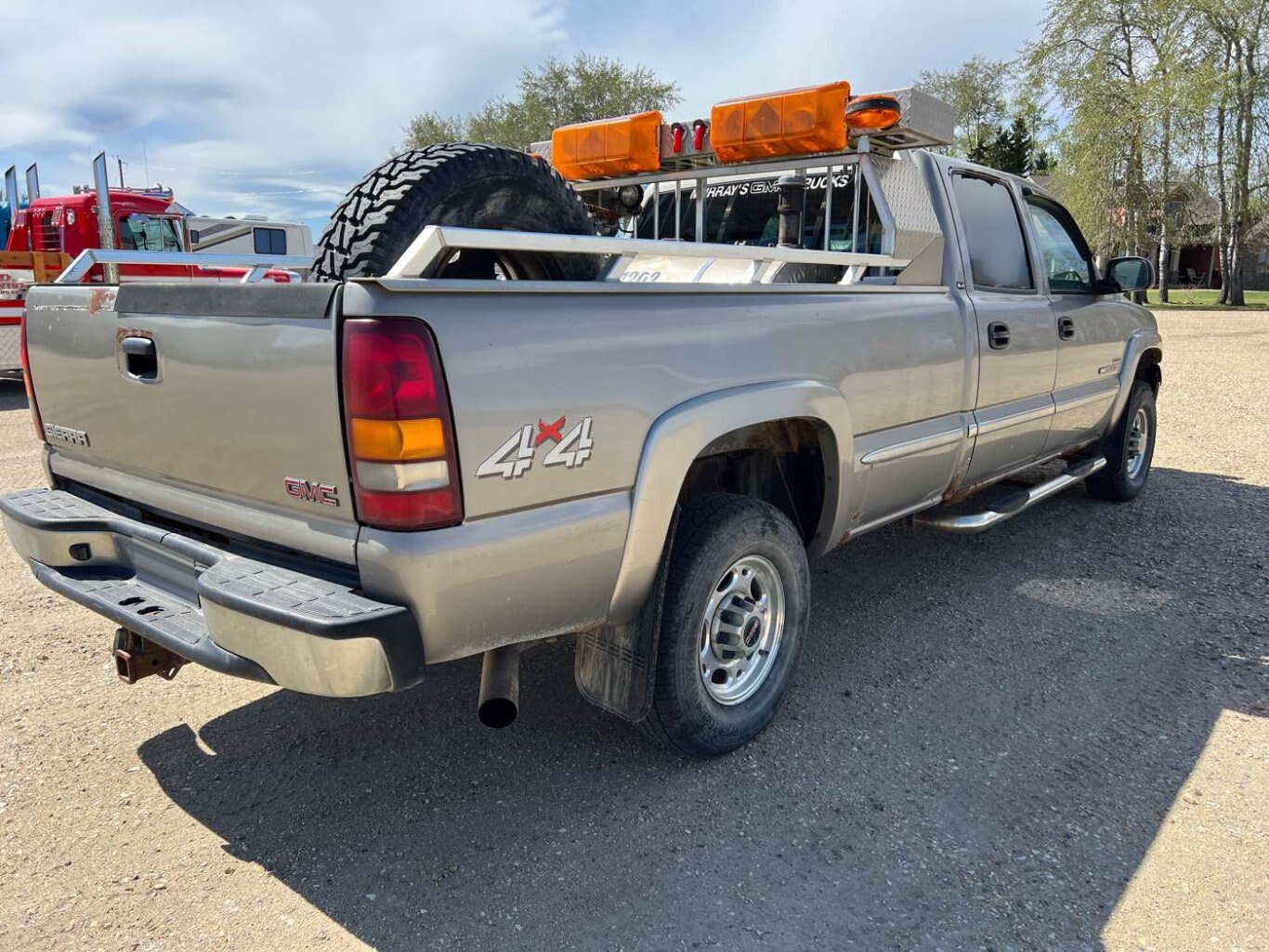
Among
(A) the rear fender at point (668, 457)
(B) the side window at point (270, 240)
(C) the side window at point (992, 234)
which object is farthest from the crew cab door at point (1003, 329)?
(B) the side window at point (270, 240)

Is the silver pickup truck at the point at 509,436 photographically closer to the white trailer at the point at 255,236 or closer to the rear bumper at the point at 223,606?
the rear bumper at the point at 223,606

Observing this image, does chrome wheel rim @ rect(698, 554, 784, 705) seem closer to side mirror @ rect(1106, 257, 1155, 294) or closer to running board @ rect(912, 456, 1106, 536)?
running board @ rect(912, 456, 1106, 536)

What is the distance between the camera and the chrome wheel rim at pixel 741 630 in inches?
112

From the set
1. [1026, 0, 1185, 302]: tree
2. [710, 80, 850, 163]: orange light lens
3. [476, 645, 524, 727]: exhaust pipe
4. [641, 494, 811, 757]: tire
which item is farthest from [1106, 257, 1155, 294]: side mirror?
[1026, 0, 1185, 302]: tree

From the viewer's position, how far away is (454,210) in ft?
9.24

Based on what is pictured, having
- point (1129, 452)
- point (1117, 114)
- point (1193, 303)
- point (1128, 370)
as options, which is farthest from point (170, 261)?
point (1193, 303)

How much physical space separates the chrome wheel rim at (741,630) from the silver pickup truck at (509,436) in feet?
0.04

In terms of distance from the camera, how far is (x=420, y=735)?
3057mm

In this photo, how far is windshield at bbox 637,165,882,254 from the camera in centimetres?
397

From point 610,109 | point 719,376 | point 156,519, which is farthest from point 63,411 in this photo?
point 610,109

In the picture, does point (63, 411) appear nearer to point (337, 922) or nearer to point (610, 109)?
point (337, 922)

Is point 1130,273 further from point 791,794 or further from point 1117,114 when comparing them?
point 1117,114

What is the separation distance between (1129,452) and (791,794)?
4.17 m

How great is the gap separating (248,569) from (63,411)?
1.12 metres
